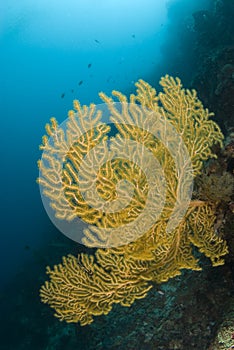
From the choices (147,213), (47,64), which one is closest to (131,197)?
(147,213)

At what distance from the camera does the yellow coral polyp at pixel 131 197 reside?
3.49m

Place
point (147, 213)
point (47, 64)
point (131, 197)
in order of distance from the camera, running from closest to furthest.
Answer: point (131, 197) → point (147, 213) → point (47, 64)

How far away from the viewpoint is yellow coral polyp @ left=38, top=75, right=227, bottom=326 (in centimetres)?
349

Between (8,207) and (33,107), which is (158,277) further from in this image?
(33,107)

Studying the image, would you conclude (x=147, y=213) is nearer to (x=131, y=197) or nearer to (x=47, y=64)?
(x=131, y=197)

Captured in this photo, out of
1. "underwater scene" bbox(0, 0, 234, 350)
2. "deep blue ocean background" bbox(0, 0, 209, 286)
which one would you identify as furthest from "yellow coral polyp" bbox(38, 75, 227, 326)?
"deep blue ocean background" bbox(0, 0, 209, 286)

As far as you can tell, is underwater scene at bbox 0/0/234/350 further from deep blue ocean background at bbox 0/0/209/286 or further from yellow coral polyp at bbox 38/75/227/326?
deep blue ocean background at bbox 0/0/209/286

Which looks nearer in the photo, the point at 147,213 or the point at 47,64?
the point at 147,213

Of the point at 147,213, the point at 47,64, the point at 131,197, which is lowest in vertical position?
the point at 147,213

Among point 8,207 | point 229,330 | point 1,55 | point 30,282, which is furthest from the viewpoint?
point 1,55

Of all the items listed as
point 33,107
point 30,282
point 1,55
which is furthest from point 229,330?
point 1,55

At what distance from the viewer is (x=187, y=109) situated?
3.96 metres

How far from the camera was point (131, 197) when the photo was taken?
354 centimetres

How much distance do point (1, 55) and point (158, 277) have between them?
453ft
